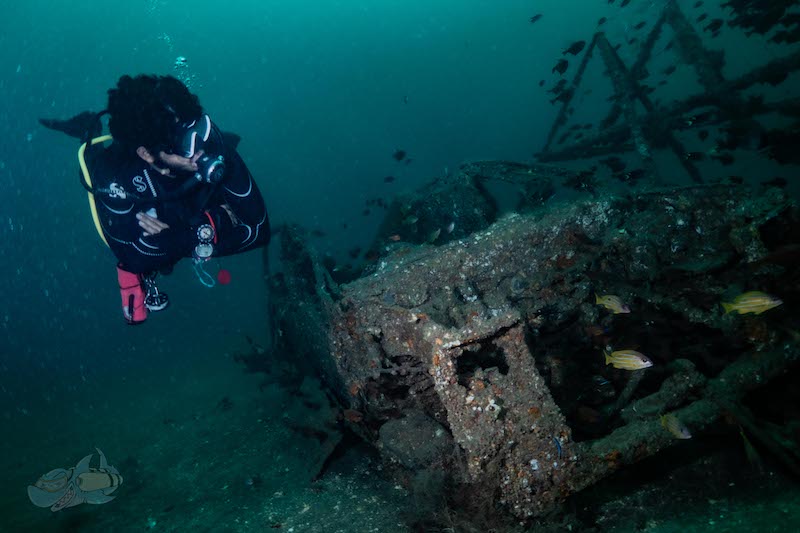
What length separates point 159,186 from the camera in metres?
4.18

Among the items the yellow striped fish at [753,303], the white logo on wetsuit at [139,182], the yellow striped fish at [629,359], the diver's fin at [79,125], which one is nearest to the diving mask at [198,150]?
the white logo on wetsuit at [139,182]

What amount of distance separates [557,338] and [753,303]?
1657 mm

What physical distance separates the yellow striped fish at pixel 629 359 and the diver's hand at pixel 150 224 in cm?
467

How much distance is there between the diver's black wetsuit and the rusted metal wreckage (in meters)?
1.34

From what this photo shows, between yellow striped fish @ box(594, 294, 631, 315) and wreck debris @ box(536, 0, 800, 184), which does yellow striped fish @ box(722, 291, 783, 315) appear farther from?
wreck debris @ box(536, 0, 800, 184)

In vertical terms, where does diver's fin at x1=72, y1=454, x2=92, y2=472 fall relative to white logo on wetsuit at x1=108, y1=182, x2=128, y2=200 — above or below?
below

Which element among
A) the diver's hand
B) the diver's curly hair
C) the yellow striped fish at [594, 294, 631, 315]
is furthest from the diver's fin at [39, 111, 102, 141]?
the yellow striped fish at [594, 294, 631, 315]

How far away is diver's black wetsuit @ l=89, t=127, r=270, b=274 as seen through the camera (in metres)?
4.20

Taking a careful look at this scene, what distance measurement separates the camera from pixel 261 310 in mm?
42344

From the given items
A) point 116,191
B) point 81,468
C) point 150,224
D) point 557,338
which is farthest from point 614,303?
point 81,468

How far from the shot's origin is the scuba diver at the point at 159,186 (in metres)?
3.97

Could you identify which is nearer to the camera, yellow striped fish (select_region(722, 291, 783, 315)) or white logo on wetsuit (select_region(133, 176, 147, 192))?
yellow striped fish (select_region(722, 291, 783, 315))

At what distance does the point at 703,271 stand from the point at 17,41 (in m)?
95.8

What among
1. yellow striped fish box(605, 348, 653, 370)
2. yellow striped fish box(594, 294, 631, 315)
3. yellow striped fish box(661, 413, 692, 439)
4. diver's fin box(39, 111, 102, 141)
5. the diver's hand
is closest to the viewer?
yellow striped fish box(661, 413, 692, 439)
